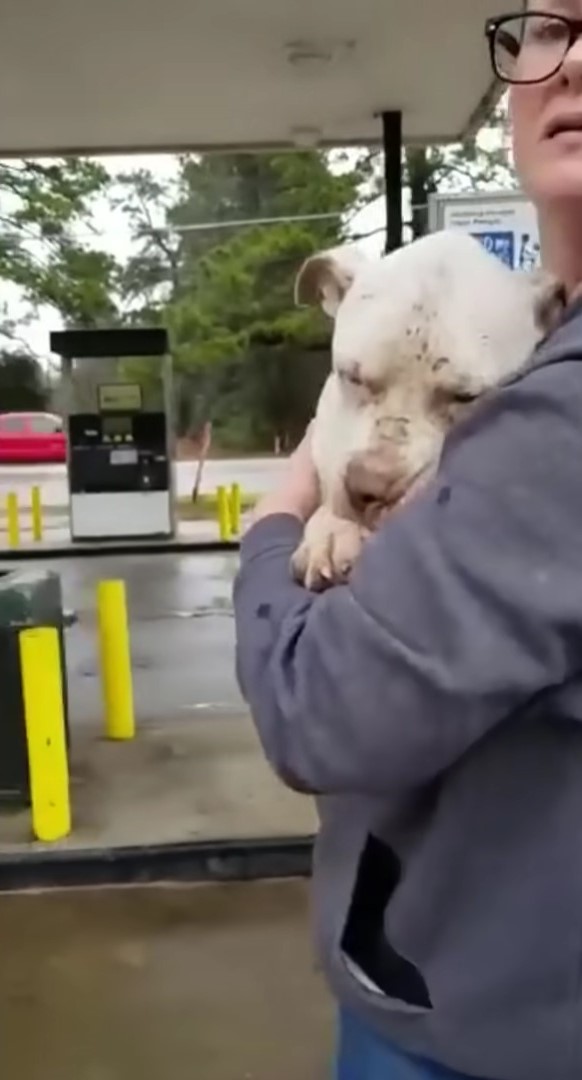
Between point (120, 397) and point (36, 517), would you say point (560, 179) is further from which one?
point (36, 517)

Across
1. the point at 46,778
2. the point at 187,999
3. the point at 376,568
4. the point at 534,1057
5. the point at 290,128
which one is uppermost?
the point at 290,128

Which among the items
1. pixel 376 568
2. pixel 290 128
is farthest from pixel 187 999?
pixel 290 128

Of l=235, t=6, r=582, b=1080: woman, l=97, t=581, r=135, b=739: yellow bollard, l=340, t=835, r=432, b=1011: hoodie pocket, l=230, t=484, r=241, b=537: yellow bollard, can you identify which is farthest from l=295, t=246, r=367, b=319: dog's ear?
l=230, t=484, r=241, b=537: yellow bollard

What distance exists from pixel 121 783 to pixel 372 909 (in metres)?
4.40

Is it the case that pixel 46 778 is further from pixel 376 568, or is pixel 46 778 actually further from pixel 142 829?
pixel 376 568

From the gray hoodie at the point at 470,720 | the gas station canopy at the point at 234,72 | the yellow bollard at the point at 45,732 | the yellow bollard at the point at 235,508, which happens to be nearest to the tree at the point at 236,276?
the yellow bollard at the point at 235,508

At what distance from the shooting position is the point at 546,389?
3.35ft

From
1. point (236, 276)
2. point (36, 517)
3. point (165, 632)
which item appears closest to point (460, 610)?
point (165, 632)

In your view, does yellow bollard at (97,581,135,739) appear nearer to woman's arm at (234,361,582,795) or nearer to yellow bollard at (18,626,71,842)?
yellow bollard at (18,626,71,842)

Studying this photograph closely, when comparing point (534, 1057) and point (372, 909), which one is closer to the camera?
point (534, 1057)

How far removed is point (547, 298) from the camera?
132cm

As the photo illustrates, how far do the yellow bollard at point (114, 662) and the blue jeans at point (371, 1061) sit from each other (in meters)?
4.80

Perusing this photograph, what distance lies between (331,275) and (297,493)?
10.0 inches

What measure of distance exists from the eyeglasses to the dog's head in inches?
7.4
